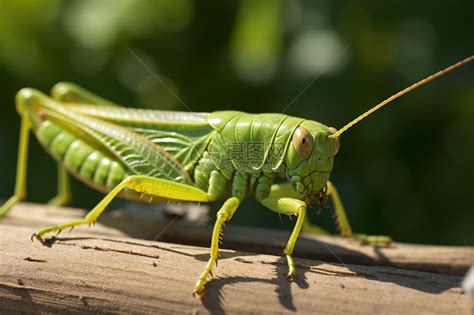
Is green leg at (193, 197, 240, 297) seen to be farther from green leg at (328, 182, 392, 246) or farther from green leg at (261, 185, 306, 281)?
green leg at (328, 182, 392, 246)

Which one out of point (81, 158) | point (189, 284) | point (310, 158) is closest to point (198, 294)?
point (189, 284)

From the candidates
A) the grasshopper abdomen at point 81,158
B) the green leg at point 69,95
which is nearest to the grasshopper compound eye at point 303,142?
the grasshopper abdomen at point 81,158

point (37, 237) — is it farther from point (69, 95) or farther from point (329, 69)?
point (329, 69)

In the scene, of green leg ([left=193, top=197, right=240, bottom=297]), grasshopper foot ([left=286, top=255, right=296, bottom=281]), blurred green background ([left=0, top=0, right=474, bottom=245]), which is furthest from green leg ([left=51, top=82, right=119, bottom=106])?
grasshopper foot ([left=286, top=255, right=296, bottom=281])

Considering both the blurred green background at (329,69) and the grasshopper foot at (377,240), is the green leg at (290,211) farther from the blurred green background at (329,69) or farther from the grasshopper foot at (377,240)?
the blurred green background at (329,69)

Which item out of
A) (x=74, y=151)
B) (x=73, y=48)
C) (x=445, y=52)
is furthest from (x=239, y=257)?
(x=73, y=48)

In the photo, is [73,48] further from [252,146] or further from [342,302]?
[342,302]
